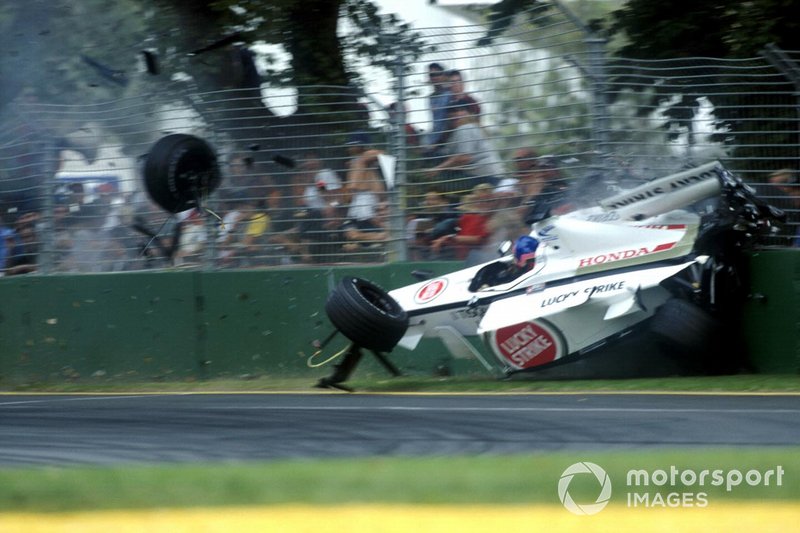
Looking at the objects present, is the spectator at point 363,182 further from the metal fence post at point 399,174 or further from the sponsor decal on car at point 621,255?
the sponsor decal on car at point 621,255

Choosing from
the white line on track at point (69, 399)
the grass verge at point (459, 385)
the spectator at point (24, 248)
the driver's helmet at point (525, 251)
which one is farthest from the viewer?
the spectator at point (24, 248)

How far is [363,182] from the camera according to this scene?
11.0 meters

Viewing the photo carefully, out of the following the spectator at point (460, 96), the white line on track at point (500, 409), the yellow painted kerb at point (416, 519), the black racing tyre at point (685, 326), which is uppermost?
the yellow painted kerb at point (416, 519)

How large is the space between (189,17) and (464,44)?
4.93 m

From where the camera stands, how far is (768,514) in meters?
3.70

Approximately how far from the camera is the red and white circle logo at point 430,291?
9883 mm

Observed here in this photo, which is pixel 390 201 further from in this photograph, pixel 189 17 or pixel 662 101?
pixel 189 17

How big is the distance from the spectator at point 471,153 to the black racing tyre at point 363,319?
5.30 ft

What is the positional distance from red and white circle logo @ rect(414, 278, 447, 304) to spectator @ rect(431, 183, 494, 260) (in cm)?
75

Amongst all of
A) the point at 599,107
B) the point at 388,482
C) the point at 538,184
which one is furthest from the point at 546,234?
the point at 388,482

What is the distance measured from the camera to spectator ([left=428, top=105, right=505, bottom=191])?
10.5 meters

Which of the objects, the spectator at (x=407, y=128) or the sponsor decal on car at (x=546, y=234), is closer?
the sponsor decal on car at (x=546, y=234)

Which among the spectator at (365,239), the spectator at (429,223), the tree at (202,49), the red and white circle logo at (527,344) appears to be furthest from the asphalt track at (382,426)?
the tree at (202,49)

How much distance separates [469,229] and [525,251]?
43.3 inches
